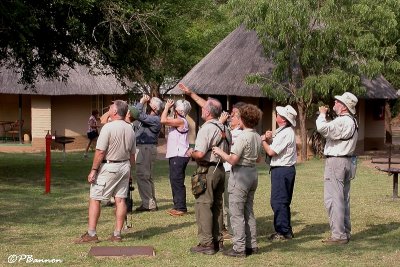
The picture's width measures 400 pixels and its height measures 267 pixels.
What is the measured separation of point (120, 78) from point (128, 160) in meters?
9.64

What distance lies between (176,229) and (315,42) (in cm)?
1383

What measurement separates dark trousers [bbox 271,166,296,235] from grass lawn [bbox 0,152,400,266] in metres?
0.26

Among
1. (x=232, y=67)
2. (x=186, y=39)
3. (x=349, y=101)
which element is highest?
(x=186, y=39)

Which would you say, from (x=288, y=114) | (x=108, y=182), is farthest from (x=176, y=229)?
(x=288, y=114)

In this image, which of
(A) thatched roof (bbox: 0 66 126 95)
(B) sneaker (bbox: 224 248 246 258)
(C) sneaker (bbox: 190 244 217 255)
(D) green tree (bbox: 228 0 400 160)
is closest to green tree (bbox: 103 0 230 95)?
(A) thatched roof (bbox: 0 66 126 95)

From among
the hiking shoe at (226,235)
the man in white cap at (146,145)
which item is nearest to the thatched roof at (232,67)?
the man in white cap at (146,145)

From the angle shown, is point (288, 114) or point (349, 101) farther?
point (288, 114)

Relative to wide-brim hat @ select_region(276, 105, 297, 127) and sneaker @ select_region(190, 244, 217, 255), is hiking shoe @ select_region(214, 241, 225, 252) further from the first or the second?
wide-brim hat @ select_region(276, 105, 297, 127)

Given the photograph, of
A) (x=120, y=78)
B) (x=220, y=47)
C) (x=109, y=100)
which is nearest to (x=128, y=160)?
(x=120, y=78)

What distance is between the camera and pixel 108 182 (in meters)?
9.20

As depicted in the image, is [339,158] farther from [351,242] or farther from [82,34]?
[82,34]

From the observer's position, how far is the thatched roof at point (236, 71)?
26.1 metres

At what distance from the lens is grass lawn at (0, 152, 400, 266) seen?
853 cm

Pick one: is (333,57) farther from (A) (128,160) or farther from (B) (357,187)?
(A) (128,160)
